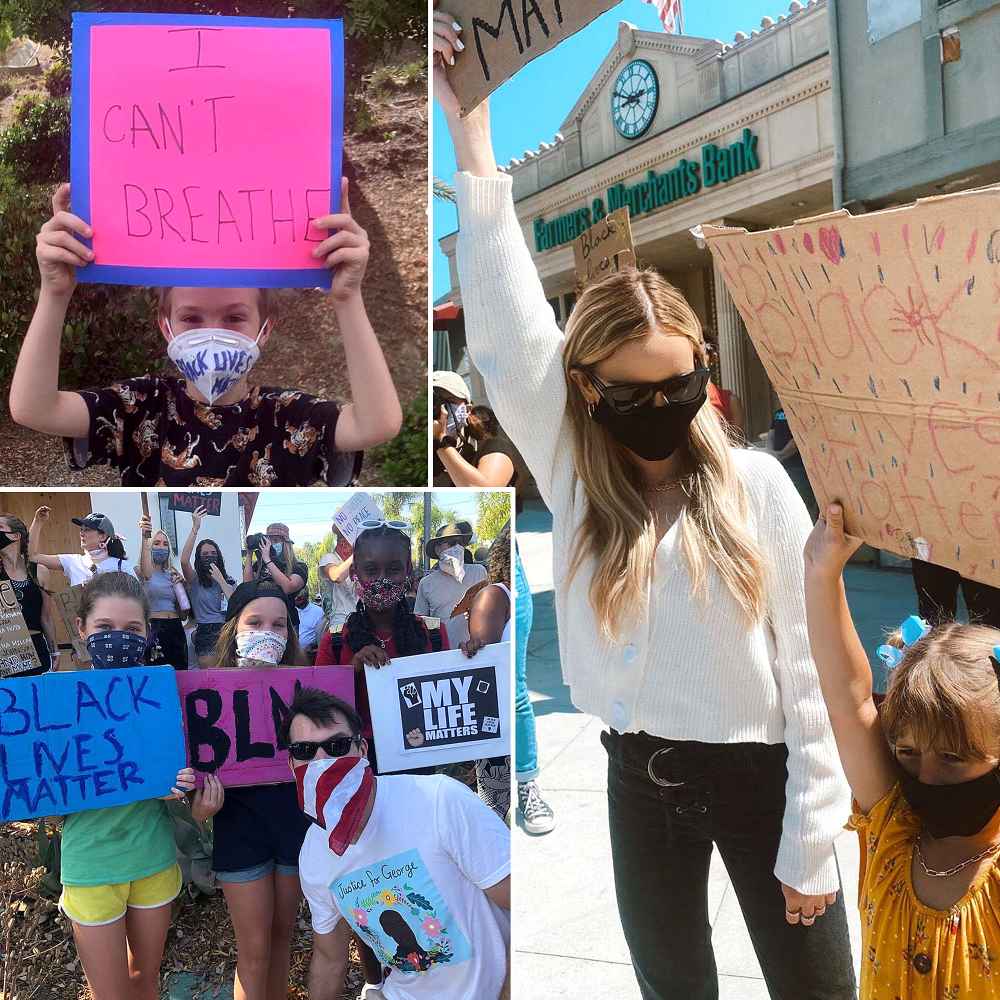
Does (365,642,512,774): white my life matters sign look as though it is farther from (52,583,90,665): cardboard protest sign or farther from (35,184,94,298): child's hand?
(35,184,94,298): child's hand

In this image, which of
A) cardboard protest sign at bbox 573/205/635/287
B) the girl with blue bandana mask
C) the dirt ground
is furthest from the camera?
the dirt ground

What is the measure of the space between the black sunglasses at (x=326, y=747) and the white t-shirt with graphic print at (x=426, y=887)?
0.10 m

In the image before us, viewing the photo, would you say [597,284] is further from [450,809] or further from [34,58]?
[34,58]

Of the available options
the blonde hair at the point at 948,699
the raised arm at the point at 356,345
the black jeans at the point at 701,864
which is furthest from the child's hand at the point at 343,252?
the blonde hair at the point at 948,699

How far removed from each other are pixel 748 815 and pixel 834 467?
2.21ft

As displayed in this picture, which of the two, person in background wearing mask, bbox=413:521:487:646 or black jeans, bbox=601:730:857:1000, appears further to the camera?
person in background wearing mask, bbox=413:521:487:646

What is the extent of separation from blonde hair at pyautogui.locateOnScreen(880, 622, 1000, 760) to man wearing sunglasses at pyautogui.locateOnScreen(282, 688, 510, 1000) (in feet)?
3.13

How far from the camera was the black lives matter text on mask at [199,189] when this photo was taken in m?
2.01

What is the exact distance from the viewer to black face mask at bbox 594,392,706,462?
5.48 ft

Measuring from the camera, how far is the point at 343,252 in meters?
2.03

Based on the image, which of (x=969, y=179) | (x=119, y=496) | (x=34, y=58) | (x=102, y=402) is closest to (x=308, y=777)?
(x=119, y=496)

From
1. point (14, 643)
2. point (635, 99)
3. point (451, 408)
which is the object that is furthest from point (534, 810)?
point (635, 99)

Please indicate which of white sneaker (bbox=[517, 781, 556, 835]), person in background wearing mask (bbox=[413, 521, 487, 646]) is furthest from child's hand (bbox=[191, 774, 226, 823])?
white sneaker (bbox=[517, 781, 556, 835])

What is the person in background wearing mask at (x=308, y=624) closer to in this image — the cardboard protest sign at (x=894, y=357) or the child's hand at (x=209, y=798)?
the child's hand at (x=209, y=798)
